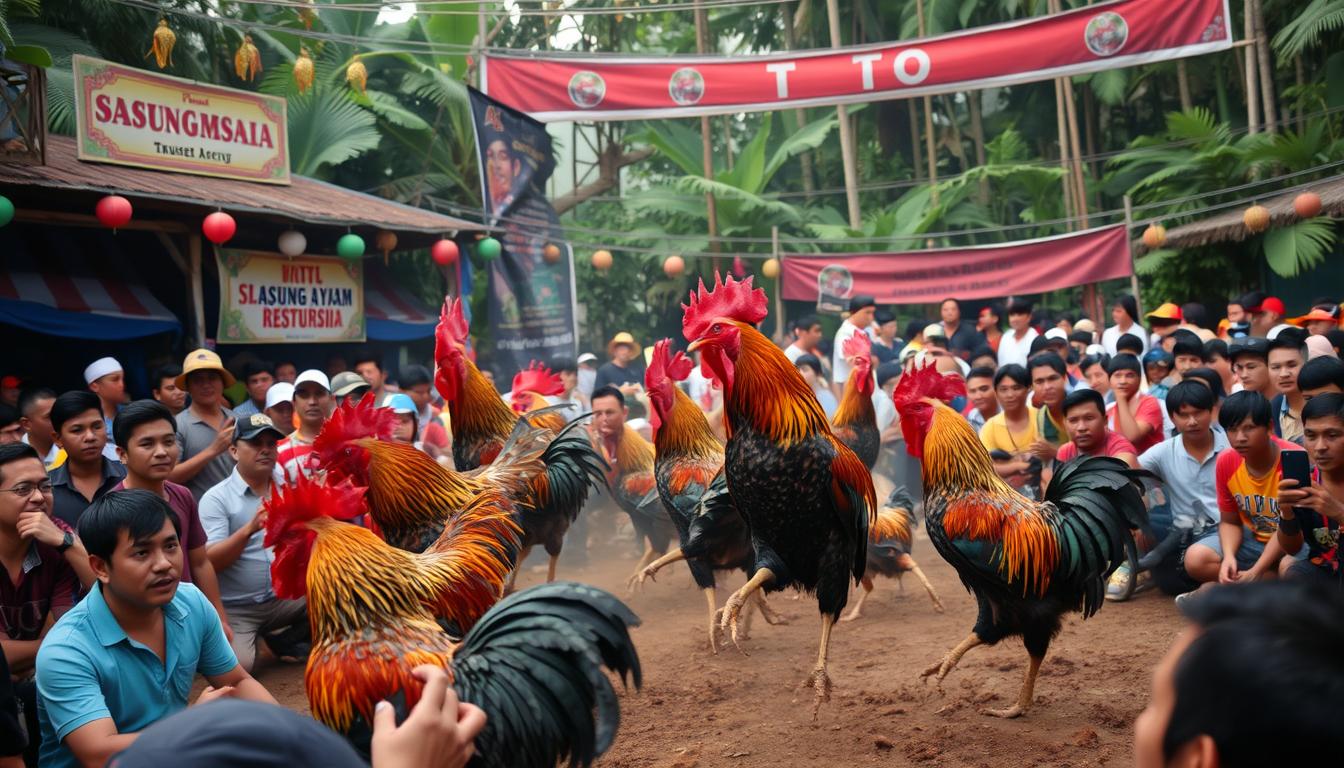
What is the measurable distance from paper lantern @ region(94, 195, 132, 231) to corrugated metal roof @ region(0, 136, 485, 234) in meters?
0.09

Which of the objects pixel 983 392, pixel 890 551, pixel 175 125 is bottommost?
pixel 890 551

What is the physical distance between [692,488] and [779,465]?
5.50 feet

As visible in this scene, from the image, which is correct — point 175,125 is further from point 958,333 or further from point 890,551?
point 958,333

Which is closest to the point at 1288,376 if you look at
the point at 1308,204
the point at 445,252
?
the point at 1308,204

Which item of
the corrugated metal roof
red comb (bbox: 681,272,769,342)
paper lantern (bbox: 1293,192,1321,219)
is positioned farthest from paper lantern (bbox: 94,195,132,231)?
paper lantern (bbox: 1293,192,1321,219)

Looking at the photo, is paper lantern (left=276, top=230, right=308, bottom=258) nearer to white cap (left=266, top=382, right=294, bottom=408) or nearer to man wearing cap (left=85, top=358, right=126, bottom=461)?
man wearing cap (left=85, top=358, right=126, bottom=461)

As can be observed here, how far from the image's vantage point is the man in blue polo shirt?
2.89 meters

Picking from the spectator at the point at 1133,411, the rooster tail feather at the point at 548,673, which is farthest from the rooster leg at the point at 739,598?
the spectator at the point at 1133,411

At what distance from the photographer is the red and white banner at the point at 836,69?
12.4m

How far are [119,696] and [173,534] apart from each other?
49 cm

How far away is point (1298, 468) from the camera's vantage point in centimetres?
409

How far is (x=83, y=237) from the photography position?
409 inches

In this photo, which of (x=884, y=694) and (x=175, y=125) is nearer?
(x=884, y=694)

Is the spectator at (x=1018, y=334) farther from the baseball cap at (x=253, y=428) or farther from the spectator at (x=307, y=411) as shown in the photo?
the baseball cap at (x=253, y=428)
